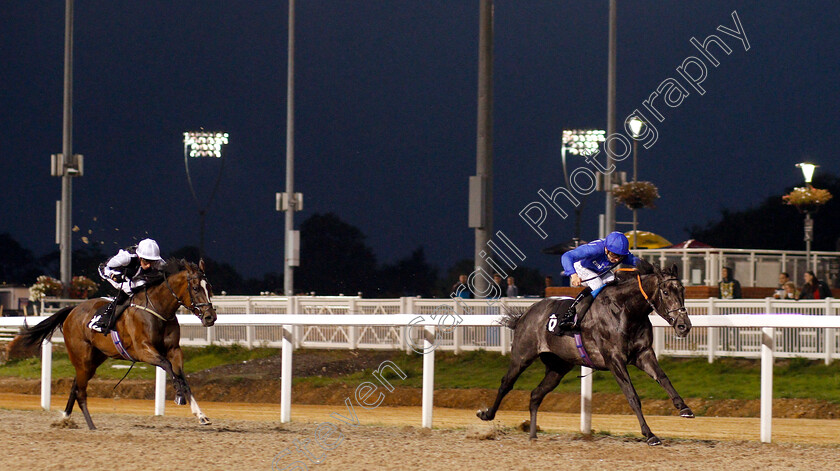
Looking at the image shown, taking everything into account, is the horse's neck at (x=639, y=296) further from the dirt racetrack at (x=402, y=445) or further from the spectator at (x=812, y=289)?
the spectator at (x=812, y=289)

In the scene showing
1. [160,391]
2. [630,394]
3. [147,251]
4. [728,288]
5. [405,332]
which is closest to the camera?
[630,394]

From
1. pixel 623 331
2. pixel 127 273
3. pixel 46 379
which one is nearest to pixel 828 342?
pixel 623 331

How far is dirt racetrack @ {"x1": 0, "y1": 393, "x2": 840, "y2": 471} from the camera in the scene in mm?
7305

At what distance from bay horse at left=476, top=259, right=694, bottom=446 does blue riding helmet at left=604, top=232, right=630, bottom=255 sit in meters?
0.19

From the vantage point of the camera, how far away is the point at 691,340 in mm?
15797

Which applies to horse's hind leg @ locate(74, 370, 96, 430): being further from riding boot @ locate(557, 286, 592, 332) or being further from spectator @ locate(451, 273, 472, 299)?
spectator @ locate(451, 273, 472, 299)

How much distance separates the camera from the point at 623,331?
8.30 metres

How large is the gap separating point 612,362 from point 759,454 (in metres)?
1.21

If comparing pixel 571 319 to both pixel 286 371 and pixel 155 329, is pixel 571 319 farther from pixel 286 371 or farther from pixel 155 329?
pixel 155 329

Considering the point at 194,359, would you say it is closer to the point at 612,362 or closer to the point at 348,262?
the point at 612,362

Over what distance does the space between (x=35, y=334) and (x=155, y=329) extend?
2049 millimetres

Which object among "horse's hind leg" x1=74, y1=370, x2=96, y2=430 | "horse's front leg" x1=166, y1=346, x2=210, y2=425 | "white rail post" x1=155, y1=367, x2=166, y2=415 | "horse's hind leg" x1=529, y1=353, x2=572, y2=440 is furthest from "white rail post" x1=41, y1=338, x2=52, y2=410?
"horse's hind leg" x1=529, y1=353, x2=572, y2=440

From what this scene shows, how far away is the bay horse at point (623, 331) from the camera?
8.06 metres

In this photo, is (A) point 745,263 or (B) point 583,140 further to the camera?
(B) point 583,140
